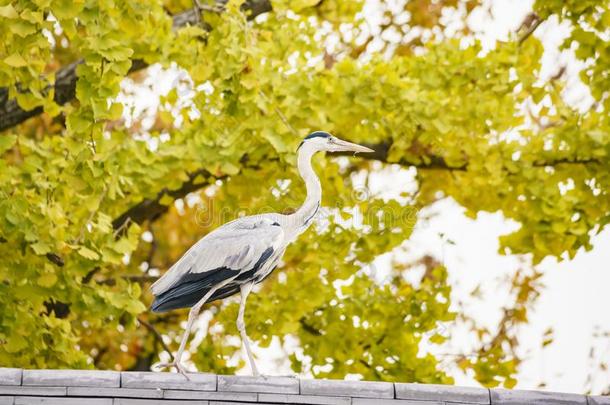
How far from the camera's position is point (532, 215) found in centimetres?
1052

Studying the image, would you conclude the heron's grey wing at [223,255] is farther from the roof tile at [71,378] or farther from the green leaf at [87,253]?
the green leaf at [87,253]

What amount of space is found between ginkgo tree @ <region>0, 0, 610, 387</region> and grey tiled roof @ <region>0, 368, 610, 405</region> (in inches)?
99.5

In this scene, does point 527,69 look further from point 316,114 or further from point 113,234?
point 113,234

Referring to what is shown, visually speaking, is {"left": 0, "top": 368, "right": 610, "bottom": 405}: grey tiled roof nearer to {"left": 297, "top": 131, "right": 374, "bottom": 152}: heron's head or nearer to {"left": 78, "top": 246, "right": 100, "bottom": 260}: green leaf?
{"left": 297, "top": 131, "right": 374, "bottom": 152}: heron's head

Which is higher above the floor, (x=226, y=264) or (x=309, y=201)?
(x=309, y=201)

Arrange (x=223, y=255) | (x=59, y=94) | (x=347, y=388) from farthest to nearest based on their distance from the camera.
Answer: (x=59, y=94) < (x=223, y=255) < (x=347, y=388)

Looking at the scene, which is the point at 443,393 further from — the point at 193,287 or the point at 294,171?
the point at 294,171

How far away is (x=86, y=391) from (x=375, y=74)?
15.5ft

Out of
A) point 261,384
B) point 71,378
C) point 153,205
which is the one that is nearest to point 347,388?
point 261,384

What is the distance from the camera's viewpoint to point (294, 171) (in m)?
10.1

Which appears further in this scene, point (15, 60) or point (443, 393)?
point (15, 60)

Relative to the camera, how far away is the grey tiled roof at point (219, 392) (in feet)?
20.3

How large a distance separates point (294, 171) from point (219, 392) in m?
3.91

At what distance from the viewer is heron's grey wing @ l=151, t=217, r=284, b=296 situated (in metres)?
6.90
